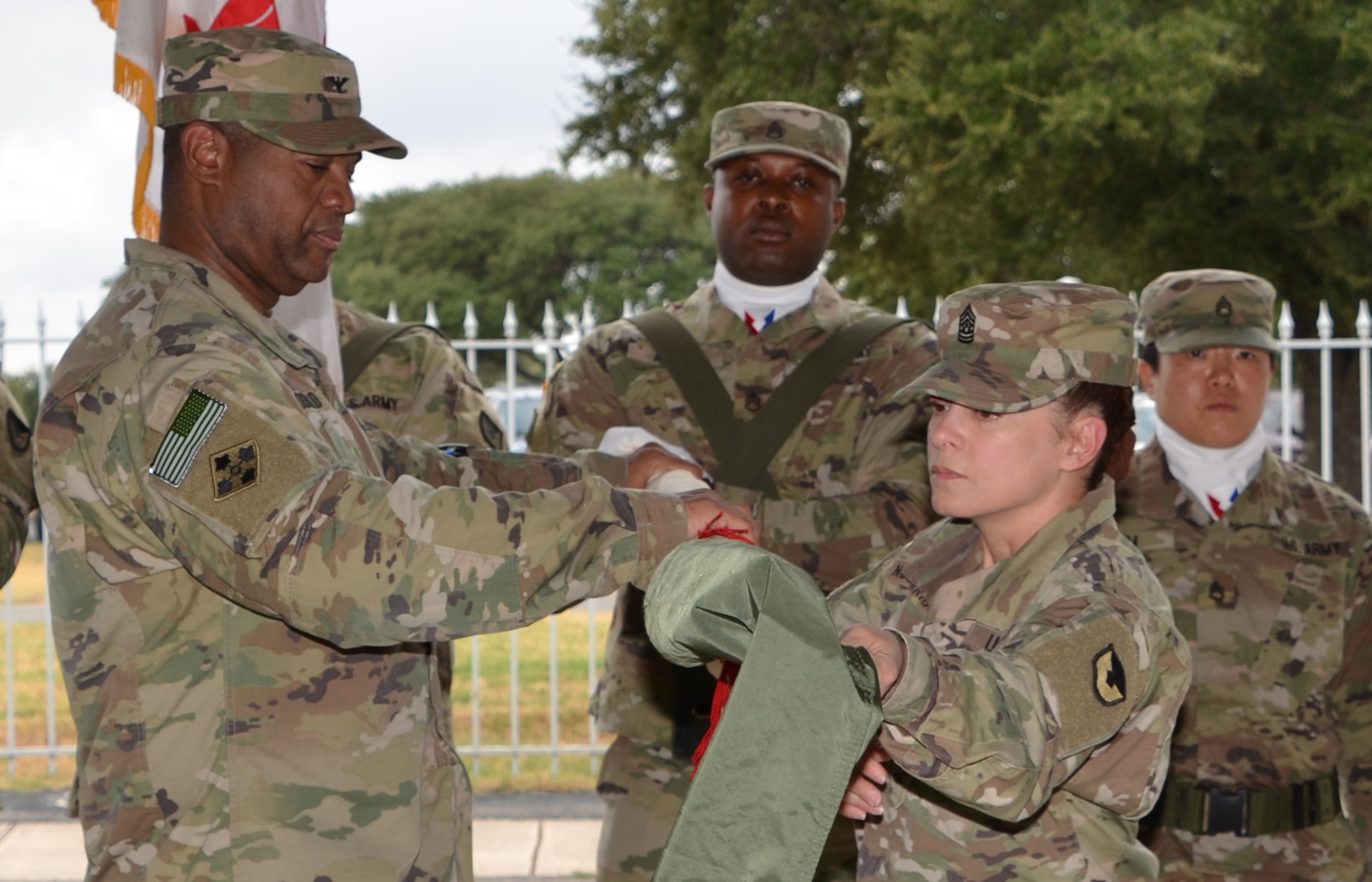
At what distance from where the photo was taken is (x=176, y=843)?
242cm

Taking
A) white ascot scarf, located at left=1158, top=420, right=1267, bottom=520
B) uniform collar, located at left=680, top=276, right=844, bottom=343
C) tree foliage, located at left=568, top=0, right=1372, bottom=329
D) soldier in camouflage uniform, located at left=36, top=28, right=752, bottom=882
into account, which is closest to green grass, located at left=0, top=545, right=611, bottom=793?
uniform collar, located at left=680, top=276, right=844, bottom=343

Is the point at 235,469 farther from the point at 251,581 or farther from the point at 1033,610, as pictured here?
Answer: the point at 1033,610

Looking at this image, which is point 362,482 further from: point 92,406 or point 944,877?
point 944,877

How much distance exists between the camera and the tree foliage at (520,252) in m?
41.6

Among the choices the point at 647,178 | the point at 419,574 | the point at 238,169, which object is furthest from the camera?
the point at 647,178

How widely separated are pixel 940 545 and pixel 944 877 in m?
0.64

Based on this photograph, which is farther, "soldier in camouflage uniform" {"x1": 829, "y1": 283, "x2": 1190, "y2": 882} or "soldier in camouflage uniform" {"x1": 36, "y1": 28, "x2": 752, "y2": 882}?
"soldier in camouflage uniform" {"x1": 36, "y1": 28, "x2": 752, "y2": 882}

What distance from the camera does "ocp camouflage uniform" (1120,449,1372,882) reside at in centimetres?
362

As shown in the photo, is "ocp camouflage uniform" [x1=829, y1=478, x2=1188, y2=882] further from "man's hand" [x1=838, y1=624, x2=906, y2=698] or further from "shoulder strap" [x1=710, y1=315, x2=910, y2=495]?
"shoulder strap" [x1=710, y1=315, x2=910, y2=495]

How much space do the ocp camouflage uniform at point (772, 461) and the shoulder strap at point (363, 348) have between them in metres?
0.53

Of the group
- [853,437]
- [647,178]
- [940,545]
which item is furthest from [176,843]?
[647,178]

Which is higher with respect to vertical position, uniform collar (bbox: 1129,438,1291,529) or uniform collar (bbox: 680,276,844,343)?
uniform collar (bbox: 680,276,844,343)

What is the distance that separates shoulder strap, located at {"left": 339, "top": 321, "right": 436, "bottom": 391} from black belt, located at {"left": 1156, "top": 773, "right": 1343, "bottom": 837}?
2353 millimetres

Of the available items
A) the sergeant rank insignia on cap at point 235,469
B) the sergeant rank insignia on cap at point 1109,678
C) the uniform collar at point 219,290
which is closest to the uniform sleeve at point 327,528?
the sergeant rank insignia on cap at point 235,469
